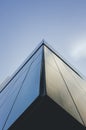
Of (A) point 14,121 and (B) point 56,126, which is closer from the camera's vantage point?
(A) point 14,121

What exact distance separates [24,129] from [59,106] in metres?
1.02

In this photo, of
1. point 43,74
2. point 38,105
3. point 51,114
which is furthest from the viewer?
point 43,74

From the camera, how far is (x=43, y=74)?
4746mm

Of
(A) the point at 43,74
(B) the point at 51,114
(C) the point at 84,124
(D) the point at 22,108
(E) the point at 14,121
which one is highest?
(A) the point at 43,74

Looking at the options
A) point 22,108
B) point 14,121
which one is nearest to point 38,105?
point 22,108

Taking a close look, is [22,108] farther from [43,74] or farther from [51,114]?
[43,74]

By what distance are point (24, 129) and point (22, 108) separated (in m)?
0.61

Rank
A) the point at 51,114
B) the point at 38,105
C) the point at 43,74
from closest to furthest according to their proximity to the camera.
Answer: the point at 38,105, the point at 51,114, the point at 43,74

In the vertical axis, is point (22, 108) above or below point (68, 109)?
below

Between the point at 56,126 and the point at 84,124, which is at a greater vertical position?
the point at 84,124

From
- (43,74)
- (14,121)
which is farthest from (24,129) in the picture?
(43,74)

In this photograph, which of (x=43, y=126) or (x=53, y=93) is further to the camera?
(x=43, y=126)

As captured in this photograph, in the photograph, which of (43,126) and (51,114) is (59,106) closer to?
(51,114)

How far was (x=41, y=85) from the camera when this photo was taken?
416 centimetres
